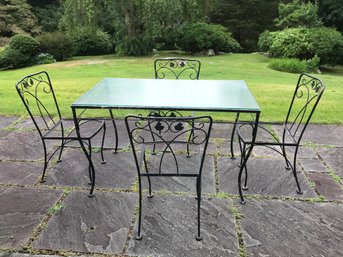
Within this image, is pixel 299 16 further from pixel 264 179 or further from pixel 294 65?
pixel 264 179

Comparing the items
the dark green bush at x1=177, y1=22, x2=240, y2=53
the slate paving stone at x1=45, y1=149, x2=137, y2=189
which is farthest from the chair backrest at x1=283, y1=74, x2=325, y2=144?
the dark green bush at x1=177, y1=22, x2=240, y2=53

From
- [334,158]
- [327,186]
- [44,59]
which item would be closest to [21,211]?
[327,186]

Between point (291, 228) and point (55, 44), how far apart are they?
1119 cm

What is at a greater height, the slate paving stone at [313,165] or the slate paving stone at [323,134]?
the slate paving stone at [313,165]

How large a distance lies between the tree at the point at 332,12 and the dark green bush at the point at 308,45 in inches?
149

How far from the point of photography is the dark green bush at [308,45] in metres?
10.2

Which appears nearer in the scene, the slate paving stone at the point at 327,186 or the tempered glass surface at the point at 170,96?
the tempered glass surface at the point at 170,96

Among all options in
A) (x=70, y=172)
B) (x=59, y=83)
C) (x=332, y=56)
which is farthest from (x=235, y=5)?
(x=70, y=172)

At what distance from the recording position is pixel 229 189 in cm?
261

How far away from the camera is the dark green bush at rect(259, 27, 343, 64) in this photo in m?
10.2

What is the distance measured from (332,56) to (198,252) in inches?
417

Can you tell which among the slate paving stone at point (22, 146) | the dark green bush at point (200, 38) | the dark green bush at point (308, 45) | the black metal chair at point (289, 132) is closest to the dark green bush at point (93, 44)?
the dark green bush at point (200, 38)

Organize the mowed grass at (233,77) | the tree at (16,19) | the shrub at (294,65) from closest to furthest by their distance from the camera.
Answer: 1. the mowed grass at (233,77)
2. the shrub at (294,65)
3. the tree at (16,19)

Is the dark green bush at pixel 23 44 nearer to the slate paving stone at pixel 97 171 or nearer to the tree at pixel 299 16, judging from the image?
the slate paving stone at pixel 97 171
